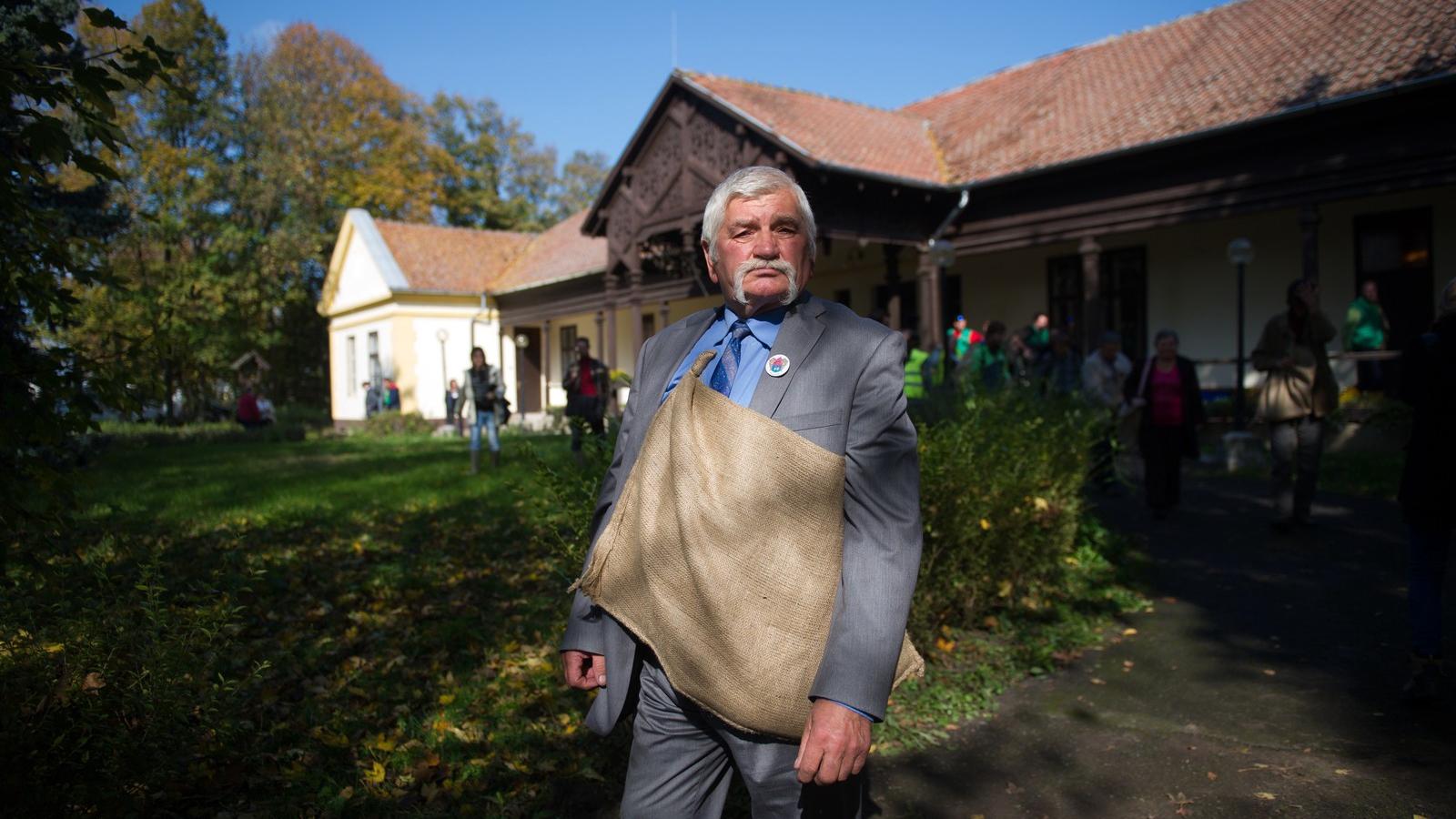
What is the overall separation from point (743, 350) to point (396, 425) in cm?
2658

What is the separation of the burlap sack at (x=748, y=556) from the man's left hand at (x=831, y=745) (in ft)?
0.19

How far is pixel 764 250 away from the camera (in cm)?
195

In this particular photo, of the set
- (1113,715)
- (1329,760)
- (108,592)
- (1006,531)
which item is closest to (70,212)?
(108,592)

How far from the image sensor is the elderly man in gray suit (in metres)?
1.72

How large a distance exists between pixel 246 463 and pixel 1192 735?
15376mm

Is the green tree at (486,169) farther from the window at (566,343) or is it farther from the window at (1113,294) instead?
the window at (1113,294)

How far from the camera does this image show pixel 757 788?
6.07ft

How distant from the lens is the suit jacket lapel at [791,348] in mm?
1809

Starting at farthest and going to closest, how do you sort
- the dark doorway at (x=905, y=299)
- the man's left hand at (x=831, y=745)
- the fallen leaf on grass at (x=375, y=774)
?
the dark doorway at (x=905, y=299) → the fallen leaf on grass at (x=375, y=774) → the man's left hand at (x=831, y=745)

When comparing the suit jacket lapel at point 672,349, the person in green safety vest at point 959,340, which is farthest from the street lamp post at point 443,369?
the suit jacket lapel at point 672,349

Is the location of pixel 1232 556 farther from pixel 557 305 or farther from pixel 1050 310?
pixel 557 305

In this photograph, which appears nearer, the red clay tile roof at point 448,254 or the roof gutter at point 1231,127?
the roof gutter at point 1231,127

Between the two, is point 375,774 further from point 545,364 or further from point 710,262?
point 545,364

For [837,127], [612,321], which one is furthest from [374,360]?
[837,127]
